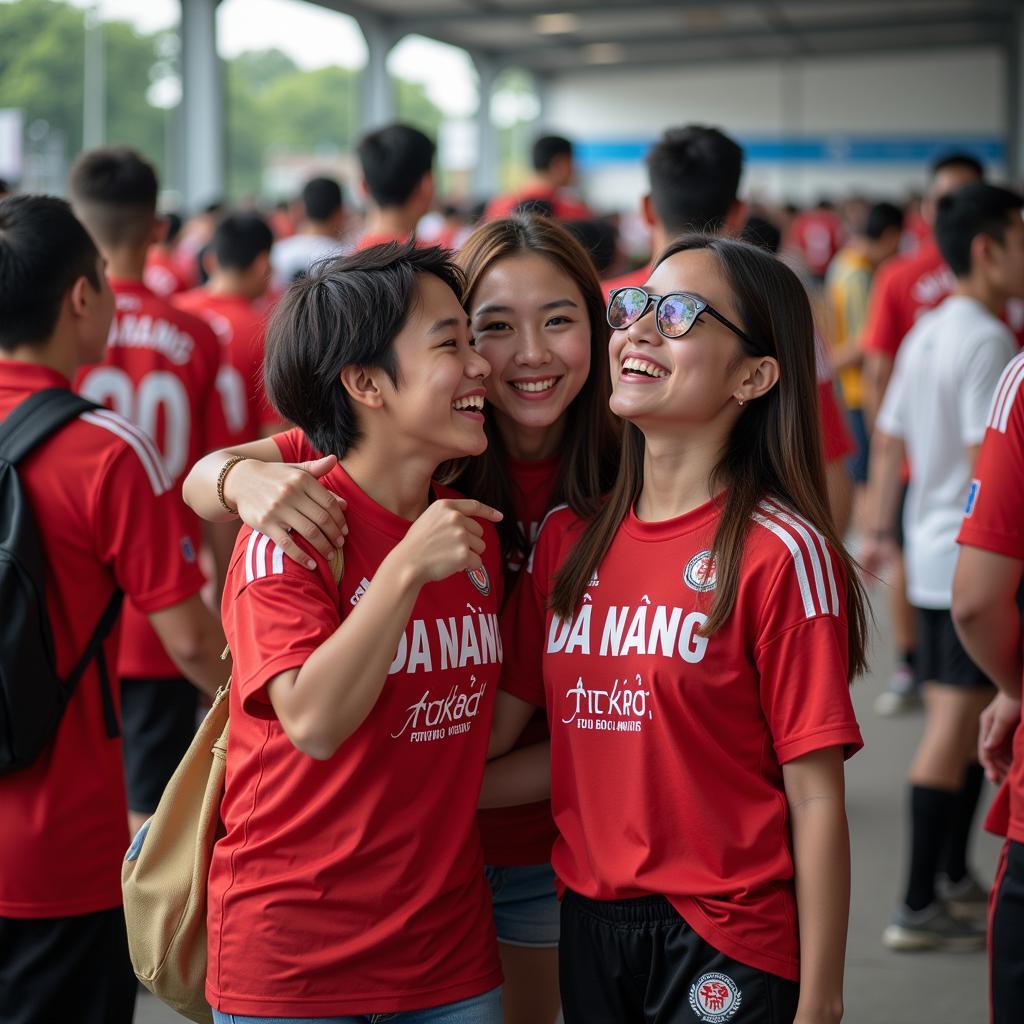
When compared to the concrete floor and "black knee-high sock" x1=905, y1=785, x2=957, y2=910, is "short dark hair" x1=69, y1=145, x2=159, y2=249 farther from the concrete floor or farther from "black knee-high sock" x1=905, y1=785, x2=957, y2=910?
"black knee-high sock" x1=905, y1=785, x2=957, y2=910

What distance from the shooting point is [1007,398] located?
2.11m

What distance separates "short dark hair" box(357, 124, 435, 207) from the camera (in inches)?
185

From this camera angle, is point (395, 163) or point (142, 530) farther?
point (395, 163)

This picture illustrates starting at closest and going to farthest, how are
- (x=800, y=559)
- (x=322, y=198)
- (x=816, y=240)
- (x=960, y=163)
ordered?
1. (x=800, y=559)
2. (x=960, y=163)
3. (x=322, y=198)
4. (x=816, y=240)

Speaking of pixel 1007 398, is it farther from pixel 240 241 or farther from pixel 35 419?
pixel 240 241

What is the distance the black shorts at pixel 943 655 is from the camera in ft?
12.3

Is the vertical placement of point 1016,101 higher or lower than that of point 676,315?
higher

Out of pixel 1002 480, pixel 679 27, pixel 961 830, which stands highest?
pixel 679 27

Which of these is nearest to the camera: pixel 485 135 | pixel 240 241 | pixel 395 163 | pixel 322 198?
pixel 395 163

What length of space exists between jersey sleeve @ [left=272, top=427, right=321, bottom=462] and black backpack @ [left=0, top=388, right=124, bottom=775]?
37 cm

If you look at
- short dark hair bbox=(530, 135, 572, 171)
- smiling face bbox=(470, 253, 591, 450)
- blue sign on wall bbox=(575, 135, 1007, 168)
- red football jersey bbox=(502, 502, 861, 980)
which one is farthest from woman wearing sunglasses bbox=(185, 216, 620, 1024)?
blue sign on wall bbox=(575, 135, 1007, 168)

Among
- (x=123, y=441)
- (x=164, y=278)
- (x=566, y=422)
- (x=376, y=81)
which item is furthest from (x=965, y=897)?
(x=376, y=81)

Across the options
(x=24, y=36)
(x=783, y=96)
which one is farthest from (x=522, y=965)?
(x=783, y=96)

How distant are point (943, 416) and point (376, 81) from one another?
15.2 m
